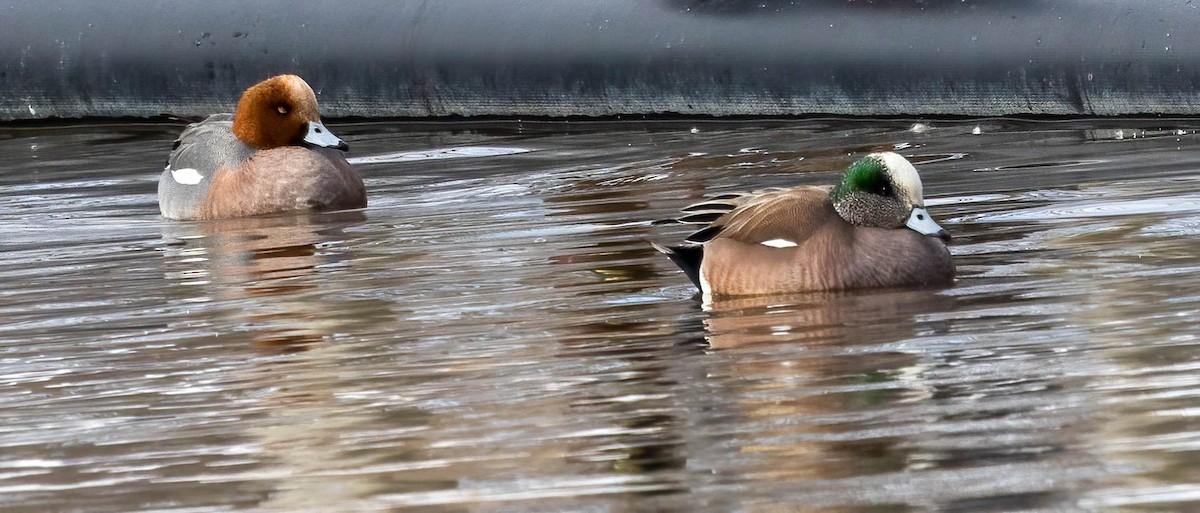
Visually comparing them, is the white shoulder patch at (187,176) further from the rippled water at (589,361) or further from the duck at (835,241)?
the duck at (835,241)

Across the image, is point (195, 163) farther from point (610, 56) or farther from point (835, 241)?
point (835, 241)

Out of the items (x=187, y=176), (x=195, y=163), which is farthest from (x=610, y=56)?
(x=187, y=176)

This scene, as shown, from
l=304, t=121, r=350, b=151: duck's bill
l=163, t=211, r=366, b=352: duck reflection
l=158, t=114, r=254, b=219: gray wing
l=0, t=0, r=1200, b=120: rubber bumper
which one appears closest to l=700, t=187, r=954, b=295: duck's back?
l=163, t=211, r=366, b=352: duck reflection

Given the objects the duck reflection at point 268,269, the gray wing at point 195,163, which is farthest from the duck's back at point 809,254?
the gray wing at point 195,163

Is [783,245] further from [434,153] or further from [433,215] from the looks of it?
[434,153]

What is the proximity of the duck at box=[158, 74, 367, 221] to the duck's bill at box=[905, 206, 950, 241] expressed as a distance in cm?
395

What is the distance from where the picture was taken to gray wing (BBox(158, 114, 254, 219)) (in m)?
9.98

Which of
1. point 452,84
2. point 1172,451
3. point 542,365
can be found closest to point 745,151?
point 452,84

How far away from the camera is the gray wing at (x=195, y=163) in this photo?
32.7ft

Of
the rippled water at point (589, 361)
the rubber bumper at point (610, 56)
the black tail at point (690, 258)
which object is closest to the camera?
the rippled water at point (589, 361)

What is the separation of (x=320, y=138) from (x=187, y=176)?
71 cm

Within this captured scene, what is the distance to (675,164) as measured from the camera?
10750mm

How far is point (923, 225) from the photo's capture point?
6477 millimetres

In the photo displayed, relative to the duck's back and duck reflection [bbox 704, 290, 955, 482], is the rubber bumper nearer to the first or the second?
the duck's back
